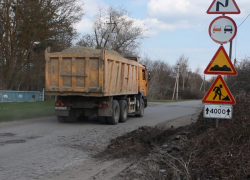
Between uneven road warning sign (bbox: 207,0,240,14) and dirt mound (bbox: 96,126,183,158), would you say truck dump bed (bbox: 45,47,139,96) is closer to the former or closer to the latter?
dirt mound (bbox: 96,126,183,158)

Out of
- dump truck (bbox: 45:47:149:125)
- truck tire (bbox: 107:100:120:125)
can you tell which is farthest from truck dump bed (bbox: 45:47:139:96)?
truck tire (bbox: 107:100:120:125)

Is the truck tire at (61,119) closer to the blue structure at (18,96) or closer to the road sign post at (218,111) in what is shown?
the road sign post at (218,111)

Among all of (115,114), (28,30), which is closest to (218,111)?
(115,114)

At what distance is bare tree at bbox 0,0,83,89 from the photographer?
3009cm

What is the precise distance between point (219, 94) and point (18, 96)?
28.3 meters

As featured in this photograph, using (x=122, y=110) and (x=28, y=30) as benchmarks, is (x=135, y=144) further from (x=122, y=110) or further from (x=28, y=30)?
(x=28, y=30)

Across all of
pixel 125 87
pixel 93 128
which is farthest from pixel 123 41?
pixel 93 128

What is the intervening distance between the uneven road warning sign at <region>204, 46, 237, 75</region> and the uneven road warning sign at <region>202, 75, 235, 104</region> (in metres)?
0.15

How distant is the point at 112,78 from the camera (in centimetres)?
1372

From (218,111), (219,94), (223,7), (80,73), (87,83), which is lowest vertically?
(218,111)

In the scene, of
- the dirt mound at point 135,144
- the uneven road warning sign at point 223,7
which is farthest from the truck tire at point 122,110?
the uneven road warning sign at point 223,7

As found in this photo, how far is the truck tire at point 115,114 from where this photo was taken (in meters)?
14.0

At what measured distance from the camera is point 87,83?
12938mm

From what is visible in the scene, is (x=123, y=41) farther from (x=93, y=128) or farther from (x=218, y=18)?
(x=218, y=18)
